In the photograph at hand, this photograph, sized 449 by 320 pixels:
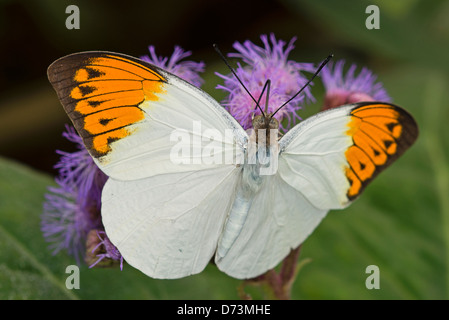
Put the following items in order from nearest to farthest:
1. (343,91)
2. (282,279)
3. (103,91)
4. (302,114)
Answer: (103,91) < (282,279) < (343,91) < (302,114)

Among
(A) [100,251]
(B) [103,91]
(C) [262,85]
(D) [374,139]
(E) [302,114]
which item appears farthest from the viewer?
(E) [302,114]

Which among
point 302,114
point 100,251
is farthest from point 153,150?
point 302,114

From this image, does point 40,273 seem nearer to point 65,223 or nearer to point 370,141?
point 65,223

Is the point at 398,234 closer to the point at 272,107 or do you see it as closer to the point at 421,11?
the point at 272,107

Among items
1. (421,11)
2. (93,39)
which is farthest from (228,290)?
(421,11)

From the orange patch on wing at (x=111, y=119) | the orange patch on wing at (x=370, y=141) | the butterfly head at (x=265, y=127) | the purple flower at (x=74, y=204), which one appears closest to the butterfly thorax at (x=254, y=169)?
the butterfly head at (x=265, y=127)

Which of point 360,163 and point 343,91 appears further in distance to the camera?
point 343,91

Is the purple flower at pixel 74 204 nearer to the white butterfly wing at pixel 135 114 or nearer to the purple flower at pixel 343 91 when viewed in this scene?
the white butterfly wing at pixel 135 114
